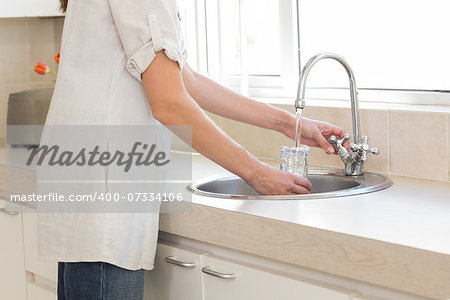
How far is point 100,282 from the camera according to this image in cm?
149

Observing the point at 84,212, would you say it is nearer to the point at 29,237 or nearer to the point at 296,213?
the point at 296,213

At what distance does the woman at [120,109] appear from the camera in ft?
4.65

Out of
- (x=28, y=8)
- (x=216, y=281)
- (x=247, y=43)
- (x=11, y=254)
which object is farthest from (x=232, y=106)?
(x=28, y=8)

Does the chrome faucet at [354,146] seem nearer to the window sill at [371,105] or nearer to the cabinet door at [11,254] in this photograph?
the window sill at [371,105]

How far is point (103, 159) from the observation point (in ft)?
4.87

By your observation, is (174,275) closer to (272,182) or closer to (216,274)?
(216,274)

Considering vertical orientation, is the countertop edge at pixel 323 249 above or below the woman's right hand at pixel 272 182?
below

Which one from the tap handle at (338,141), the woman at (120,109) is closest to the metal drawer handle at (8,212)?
the woman at (120,109)

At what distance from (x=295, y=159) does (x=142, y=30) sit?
1.73 feet

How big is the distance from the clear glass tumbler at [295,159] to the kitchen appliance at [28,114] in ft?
3.52

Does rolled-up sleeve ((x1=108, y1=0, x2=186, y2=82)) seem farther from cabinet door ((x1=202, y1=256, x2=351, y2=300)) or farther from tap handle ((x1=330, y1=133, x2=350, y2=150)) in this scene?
tap handle ((x1=330, y1=133, x2=350, y2=150))

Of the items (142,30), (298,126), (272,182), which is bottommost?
(272,182)

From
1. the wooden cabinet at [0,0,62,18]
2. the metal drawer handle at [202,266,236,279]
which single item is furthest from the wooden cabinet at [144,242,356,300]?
the wooden cabinet at [0,0,62,18]


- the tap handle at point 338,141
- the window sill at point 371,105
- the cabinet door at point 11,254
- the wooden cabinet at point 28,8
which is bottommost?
the cabinet door at point 11,254
